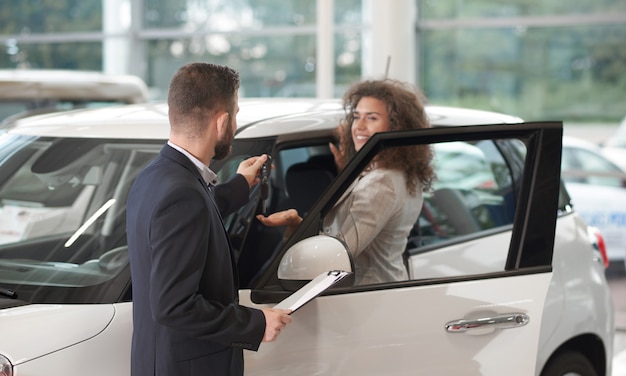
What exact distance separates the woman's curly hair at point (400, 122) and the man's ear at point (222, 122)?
2.73ft

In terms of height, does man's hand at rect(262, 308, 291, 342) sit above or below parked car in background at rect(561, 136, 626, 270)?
above

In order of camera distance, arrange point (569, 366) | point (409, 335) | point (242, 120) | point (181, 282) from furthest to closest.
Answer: point (569, 366) → point (242, 120) → point (409, 335) → point (181, 282)

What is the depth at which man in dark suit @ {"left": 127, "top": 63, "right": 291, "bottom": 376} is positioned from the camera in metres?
2.11

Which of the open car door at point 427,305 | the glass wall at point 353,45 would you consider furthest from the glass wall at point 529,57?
the open car door at point 427,305

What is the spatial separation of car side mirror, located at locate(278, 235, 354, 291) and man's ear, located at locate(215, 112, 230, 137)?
0.39m

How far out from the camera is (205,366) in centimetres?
222

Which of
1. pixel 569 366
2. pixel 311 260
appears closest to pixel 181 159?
pixel 311 260

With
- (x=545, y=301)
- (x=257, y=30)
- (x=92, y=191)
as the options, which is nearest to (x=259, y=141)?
(x=92, y=191)

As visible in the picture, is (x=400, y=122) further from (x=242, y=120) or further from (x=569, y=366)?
(x=569, y=366)

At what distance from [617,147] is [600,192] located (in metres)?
0.83

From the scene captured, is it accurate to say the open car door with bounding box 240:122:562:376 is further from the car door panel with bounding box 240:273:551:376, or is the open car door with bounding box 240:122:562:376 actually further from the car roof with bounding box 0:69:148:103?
the car roof with bounding box 0:69:148:103

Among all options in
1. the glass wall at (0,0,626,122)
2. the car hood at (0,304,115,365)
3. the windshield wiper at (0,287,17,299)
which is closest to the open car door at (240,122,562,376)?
the car hood at (0,304,115,365)

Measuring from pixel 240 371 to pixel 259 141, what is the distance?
82 centimetres

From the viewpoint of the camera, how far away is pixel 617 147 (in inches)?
344
